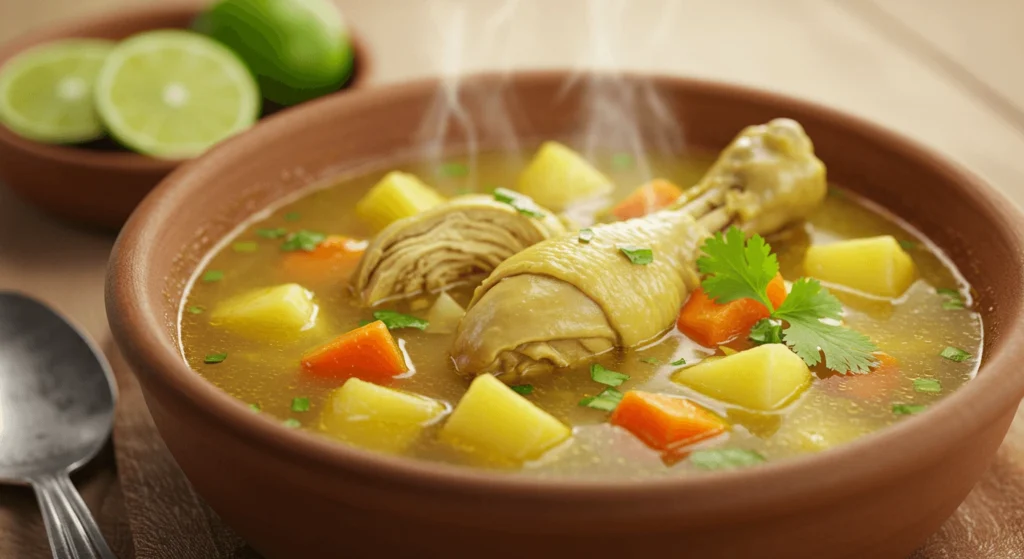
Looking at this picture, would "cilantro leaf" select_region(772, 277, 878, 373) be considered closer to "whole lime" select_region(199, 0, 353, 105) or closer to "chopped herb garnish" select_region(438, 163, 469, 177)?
"chopped herb garnish" select_region(438, 163, 469, 177)

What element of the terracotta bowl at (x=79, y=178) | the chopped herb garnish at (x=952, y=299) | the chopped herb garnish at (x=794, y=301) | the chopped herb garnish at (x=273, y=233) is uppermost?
the chopped herb garnish at (x=794, y=301)

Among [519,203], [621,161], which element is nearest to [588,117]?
[621,161]

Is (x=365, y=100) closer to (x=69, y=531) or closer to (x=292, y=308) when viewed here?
(x=292, y=308)

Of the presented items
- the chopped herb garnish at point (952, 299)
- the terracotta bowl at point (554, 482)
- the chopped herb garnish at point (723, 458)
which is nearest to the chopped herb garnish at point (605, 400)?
the chopped herb garnish at point (723, 458)

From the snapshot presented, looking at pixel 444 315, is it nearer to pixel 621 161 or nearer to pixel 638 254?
pixel 638 254

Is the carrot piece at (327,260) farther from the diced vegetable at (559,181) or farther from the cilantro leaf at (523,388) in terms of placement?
the cilantro leaf at (523,388)

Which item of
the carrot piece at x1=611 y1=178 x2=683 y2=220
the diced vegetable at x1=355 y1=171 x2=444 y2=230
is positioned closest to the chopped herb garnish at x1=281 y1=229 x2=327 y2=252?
the diced vegetable at x1=355 y1=171 x2=444 y2=230
